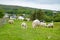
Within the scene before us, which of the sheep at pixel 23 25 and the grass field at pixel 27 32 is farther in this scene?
the sheep at pixel 23 25

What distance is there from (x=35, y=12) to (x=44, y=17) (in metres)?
0.16

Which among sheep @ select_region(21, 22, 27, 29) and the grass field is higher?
sheep @ select_region(21, 22, 27, 29)

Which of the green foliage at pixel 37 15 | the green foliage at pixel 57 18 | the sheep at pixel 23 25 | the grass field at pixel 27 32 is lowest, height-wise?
the grass field at pixel 27 32

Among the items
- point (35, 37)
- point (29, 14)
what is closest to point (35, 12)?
point (29, 14)

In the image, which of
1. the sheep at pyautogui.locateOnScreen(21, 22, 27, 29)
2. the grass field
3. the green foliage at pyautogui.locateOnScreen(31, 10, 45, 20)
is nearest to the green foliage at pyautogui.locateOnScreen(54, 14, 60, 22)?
the grass field

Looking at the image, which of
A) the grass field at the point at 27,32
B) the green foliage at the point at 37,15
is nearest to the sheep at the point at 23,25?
the grass field at the point at 27,32

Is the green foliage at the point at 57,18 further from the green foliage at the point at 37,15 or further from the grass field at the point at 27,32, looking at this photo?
the green foliage at the point at 37,15

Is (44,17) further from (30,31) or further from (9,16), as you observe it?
(9,16)

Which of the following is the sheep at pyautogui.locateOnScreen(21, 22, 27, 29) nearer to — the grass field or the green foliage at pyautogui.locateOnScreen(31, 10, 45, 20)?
the grass field

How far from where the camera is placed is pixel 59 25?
205 cm

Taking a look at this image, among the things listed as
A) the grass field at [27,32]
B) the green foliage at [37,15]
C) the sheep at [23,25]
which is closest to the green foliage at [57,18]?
the grass field at [27,32]

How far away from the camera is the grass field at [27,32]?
6.40 feet

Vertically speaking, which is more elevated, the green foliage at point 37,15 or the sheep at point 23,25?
the green foliage at point 37,15

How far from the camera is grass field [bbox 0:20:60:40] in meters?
1.95
